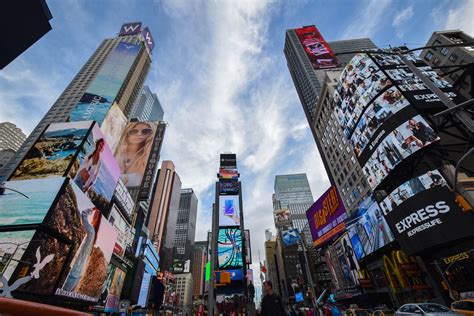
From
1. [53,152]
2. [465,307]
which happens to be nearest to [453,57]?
[465,307]

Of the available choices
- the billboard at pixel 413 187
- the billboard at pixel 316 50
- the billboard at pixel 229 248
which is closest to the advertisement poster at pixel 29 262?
the billboard at pixel 413 187

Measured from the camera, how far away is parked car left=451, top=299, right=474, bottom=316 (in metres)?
9.82

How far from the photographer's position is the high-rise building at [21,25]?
6.32 metres

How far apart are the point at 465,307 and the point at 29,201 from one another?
33300 millimetres

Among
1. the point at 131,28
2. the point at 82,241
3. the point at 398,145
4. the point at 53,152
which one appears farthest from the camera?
the point at 131,28

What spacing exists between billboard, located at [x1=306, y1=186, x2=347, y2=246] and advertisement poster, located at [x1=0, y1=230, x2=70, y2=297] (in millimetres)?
36124

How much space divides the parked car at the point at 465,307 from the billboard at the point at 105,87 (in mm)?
55260

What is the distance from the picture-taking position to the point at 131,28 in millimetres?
129250

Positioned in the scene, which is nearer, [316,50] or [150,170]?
[150,170]

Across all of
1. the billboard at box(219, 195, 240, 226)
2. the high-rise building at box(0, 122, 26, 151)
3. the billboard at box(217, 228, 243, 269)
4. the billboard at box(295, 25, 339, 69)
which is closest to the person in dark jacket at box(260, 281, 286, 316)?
the billboard at box(217, 228, 243, 269)

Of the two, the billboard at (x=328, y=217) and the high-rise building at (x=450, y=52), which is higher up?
the high-rise building at (x=450, y=52)

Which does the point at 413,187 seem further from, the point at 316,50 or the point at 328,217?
the point at 316,50

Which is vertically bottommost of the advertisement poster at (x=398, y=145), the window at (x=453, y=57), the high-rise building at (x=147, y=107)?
the advertisement poster at (x=398, y=145)

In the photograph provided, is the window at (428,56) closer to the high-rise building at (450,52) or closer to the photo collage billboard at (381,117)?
the high-rise building at (450,52)
